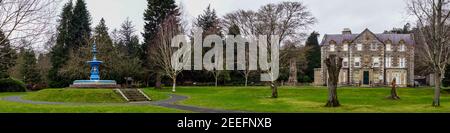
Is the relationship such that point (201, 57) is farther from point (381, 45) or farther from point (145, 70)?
point (381, 45)

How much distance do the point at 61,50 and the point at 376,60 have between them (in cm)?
4904

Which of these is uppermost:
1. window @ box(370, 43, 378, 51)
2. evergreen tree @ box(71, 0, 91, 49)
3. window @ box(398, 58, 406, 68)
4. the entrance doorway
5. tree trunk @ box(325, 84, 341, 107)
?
evergreen tree @ box(71, 0, 91, 49)

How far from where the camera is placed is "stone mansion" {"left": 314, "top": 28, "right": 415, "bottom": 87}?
62.2 m

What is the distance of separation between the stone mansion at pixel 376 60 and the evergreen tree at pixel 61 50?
43.0 meters

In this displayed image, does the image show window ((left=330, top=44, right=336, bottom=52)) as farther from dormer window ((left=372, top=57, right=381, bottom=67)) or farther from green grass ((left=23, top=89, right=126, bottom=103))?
green grass ((left=23, top=89, right=126, bottom=103))

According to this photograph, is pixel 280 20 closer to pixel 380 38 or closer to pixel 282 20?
pixel 282 20

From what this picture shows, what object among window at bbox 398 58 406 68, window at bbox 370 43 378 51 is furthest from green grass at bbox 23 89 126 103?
window at bbox 398 58 406 68

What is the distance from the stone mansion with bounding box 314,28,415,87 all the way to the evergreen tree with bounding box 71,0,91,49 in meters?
41.7

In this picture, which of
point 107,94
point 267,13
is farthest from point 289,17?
point 107,94

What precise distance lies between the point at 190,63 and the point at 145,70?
267 inches

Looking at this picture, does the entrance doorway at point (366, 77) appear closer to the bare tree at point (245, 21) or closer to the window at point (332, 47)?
the window at point (332, 47)

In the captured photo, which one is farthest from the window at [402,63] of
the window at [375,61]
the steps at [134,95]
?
the steps at [134,95]

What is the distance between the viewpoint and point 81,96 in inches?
1230

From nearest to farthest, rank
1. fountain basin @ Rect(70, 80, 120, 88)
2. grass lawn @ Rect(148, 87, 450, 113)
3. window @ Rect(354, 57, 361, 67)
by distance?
grass lawn @ Rect(148, 87, 450, 113) < fountain basin @ Rect(70, 80, 120, 88) < window @ Rect(354, 57, 361, 67)
